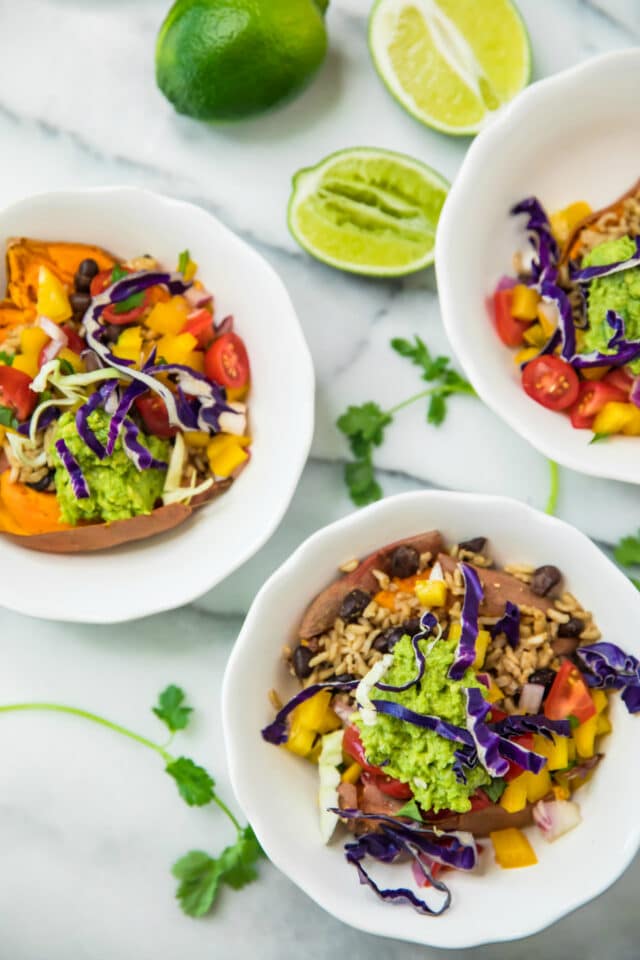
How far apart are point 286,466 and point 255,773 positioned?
0.81 metres

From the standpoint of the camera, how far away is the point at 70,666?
Result: 297 centimetres

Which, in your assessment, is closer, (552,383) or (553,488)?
(552,383)

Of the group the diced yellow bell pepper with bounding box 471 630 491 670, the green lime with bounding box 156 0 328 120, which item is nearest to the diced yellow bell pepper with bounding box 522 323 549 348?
the diced yellow bell pepper with bounding box 471 630 491 670

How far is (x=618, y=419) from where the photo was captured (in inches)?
105

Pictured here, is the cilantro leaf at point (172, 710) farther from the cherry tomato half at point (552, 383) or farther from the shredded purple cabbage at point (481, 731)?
the cherry tomato half at point (552, 383)

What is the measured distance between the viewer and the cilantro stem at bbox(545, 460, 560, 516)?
290cm

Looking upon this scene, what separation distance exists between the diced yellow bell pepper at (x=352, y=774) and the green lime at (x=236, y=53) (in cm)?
185

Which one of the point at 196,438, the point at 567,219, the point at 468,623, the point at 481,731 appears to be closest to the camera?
the point at 481,731

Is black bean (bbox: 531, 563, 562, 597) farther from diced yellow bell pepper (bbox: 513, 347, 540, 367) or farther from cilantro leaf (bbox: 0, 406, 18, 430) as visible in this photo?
cilantro leaf (bbox: 0, 406, 18, 430)

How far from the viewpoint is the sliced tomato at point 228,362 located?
2736 mm

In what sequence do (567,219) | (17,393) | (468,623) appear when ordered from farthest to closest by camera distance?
(567,219) → (17,393) → (468,623)

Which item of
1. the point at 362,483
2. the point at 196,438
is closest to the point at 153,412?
the point at 196,438

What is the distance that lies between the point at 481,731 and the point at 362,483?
0.87 m

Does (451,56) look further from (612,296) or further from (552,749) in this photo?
(552,749)
